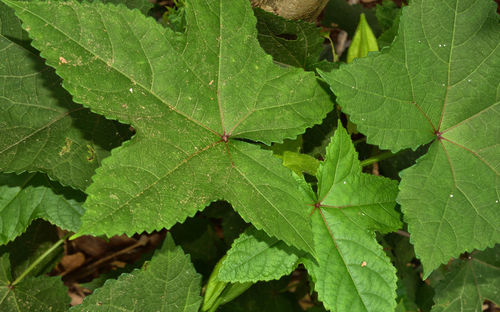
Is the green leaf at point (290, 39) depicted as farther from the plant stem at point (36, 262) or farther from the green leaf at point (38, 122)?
the plant stem at point (36, 262)

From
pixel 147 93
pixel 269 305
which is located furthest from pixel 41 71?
pixel 269 305

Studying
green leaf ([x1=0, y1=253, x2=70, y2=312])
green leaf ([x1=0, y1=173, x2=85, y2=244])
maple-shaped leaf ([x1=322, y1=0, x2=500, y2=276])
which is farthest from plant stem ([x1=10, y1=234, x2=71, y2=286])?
maple-shaped leaf ([x1=322, y1=0, x2=500, y2=276])

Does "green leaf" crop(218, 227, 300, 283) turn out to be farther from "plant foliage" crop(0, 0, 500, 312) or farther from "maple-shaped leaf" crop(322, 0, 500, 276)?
"maple-shaped leaf" crop(322, 0, 500, 276)

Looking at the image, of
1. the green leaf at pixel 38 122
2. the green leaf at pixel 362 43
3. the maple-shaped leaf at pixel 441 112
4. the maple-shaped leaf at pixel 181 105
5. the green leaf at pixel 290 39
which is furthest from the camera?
the green leaf at pixel 362 43

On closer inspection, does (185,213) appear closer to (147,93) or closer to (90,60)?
(147,93)

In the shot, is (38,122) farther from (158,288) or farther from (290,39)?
(290,39)

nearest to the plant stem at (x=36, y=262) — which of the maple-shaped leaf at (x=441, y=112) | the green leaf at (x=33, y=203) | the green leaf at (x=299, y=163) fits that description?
the green leaf at (x=33, y=203)

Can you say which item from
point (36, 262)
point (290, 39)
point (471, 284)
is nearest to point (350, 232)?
point (290, 39)
